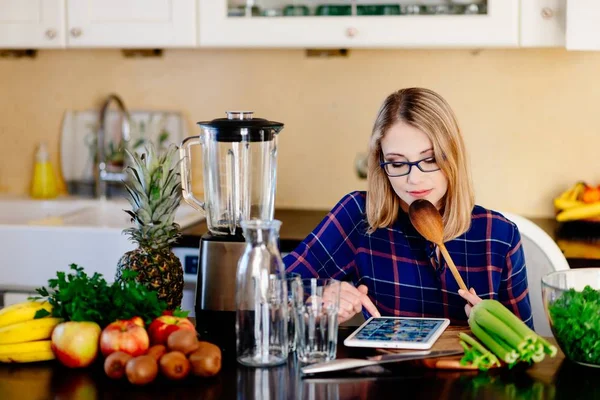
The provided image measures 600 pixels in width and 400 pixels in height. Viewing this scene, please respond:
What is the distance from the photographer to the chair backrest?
2193 mm

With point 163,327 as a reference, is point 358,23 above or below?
above

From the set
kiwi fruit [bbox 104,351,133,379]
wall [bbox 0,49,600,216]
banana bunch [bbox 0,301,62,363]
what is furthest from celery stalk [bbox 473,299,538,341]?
wall [bbox 0,49,600,216]

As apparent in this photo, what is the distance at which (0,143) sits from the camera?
11.4 ft

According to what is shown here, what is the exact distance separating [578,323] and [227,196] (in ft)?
2.75

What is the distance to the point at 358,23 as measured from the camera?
275 cm

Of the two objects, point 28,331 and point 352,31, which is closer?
point 28,331

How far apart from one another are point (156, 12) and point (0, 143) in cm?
98

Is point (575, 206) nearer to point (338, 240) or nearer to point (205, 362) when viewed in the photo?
point (338, 240)

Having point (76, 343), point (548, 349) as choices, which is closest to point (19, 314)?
point (76, 343)

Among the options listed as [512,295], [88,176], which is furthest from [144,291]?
[88,176]

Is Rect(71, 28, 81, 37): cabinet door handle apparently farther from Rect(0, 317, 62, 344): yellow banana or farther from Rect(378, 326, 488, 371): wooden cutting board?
Rect(378, 326, 488, 371): wooden cutting board

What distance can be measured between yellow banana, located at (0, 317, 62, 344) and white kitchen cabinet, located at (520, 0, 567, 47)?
5.63 feet

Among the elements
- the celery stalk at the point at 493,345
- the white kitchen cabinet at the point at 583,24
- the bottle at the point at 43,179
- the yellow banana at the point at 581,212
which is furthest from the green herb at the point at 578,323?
the bottle at the point at 43,179

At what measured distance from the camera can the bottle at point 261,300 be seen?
1452mm
